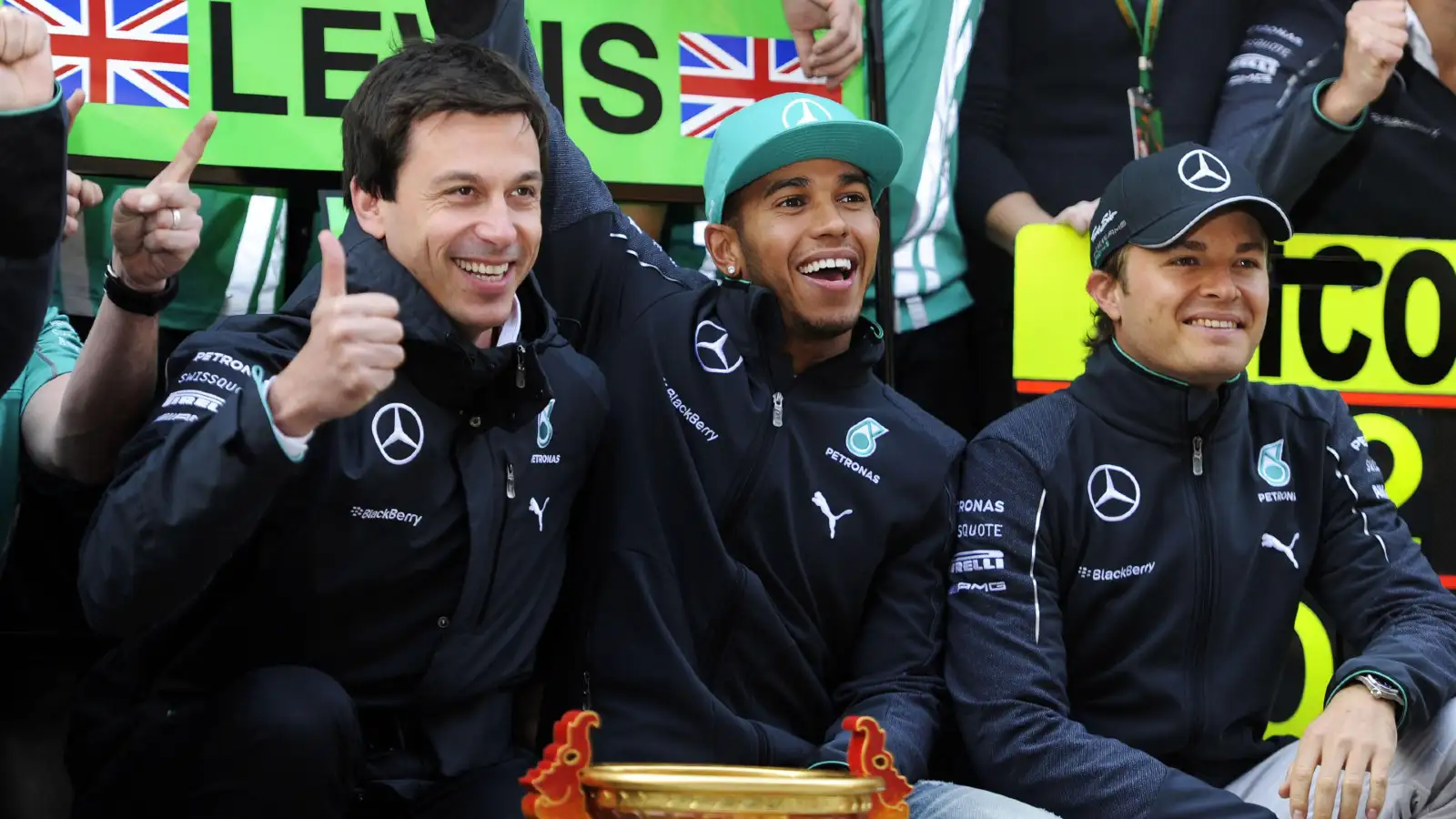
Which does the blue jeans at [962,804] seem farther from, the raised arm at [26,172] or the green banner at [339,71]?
the raised arm at [26,172]

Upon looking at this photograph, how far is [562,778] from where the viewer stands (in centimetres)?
210

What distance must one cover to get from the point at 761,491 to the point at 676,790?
1074 millimetres

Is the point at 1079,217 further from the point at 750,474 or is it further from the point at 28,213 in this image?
the point at 28,213

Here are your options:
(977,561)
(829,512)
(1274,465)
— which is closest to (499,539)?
(829,512)

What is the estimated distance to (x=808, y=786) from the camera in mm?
2047

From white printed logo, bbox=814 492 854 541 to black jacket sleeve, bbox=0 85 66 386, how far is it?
130cm

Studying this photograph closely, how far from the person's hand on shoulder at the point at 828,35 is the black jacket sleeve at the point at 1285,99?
92cm

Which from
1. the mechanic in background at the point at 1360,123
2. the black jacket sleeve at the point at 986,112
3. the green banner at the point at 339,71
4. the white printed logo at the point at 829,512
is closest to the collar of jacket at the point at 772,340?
the white printed logo at the point at 829,512

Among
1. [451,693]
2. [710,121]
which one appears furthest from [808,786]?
[710,121]

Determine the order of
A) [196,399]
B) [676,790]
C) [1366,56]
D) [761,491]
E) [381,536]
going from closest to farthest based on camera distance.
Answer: [676,790] < [196,399] < [381,536] < [761,491] < [1366,56]

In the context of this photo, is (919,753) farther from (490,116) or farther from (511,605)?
(490,116)

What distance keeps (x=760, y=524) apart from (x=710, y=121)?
1.04m

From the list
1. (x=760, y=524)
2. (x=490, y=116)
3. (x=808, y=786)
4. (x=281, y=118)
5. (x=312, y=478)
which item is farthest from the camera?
(x=281, y=118)

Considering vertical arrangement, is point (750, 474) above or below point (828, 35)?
below
